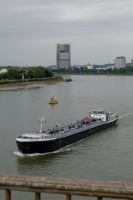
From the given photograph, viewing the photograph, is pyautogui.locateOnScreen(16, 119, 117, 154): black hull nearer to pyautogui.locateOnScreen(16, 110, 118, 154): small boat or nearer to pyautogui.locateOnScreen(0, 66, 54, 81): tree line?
pyautogui.locateOnScreen(16, 110, 118, 154): small boat

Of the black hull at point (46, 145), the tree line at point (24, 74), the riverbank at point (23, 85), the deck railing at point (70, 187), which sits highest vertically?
the deck railing at point (70, 187)

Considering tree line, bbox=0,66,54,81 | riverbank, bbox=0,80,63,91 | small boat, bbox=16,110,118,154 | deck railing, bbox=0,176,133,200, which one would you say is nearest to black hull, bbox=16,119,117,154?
small boat, bbox=16,110,118,154

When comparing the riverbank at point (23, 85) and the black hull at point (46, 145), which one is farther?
the riverbank at point (23, 85)

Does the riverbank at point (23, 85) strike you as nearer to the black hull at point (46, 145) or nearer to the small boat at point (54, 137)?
the small boat at point (54, 137)

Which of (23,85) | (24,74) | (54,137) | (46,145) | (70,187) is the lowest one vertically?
(23,85)

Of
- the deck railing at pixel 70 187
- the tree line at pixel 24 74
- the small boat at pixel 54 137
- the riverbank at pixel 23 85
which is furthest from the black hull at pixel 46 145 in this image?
Answer: the tree line at pixel 24 74

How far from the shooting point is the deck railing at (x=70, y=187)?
228 cm

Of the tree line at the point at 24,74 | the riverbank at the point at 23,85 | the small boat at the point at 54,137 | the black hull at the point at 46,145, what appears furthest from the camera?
the tree line at the point at 24,74

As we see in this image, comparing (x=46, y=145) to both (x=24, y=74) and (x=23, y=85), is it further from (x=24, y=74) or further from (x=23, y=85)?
(x=24, y=74)

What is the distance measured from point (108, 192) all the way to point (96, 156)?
1545 cm

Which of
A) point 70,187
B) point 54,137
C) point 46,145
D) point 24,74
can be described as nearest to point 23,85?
point 24,74

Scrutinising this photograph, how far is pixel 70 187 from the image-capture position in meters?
2.33

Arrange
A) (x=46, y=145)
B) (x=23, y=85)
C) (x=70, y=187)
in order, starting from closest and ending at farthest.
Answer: (x=70, y=187) → (x=46, y=145) → (x=23, y=85)

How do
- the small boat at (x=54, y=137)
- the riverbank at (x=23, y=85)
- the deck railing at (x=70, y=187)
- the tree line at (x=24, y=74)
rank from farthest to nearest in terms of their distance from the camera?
the tree line at (x=24, y=74) < the riverbank at (x=23, y=85) < the small boat at (x=54, y=137) < the deck railing at (x=70, y=187)
